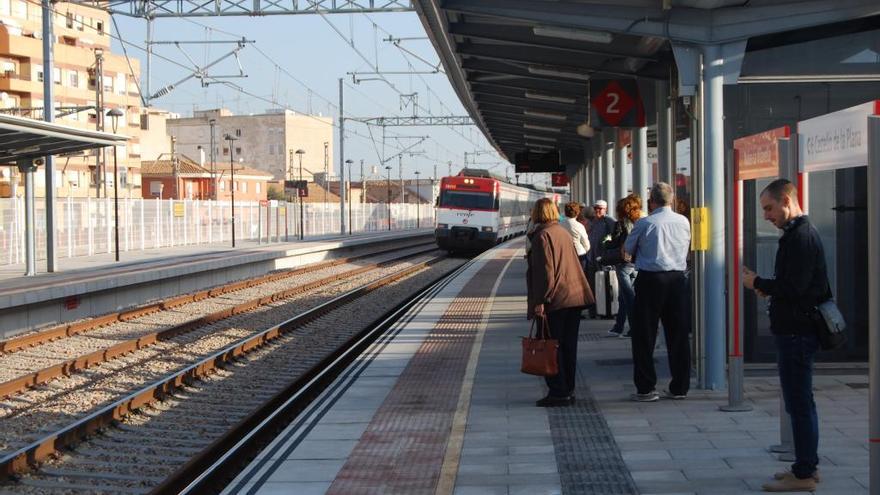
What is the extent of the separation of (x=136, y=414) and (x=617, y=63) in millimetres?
7419

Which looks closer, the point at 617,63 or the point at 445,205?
the point at 617,63

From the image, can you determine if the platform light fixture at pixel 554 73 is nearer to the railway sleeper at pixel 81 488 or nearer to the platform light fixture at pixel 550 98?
the platform light fixture at pixel 550 98

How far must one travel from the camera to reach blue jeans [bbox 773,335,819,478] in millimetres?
6352

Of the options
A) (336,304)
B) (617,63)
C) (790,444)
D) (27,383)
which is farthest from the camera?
(336,304)

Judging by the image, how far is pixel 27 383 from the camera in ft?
40.2

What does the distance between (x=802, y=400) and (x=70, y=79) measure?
74.9 m

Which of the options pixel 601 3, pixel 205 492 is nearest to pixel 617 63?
pixel 601 3

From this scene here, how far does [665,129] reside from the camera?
45.3 feet

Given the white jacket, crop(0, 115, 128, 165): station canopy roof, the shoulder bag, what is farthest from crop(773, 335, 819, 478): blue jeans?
crop(0, 115, 128, 165): station canopy roof

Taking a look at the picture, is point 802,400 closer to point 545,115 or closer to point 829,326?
point 829,326

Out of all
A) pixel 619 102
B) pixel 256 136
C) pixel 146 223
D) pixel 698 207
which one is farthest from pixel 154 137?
pixel 698 207

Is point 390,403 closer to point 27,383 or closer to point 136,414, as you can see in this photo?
point 136,414

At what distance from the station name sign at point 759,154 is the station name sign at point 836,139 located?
0.57 m

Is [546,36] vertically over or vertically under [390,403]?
over
